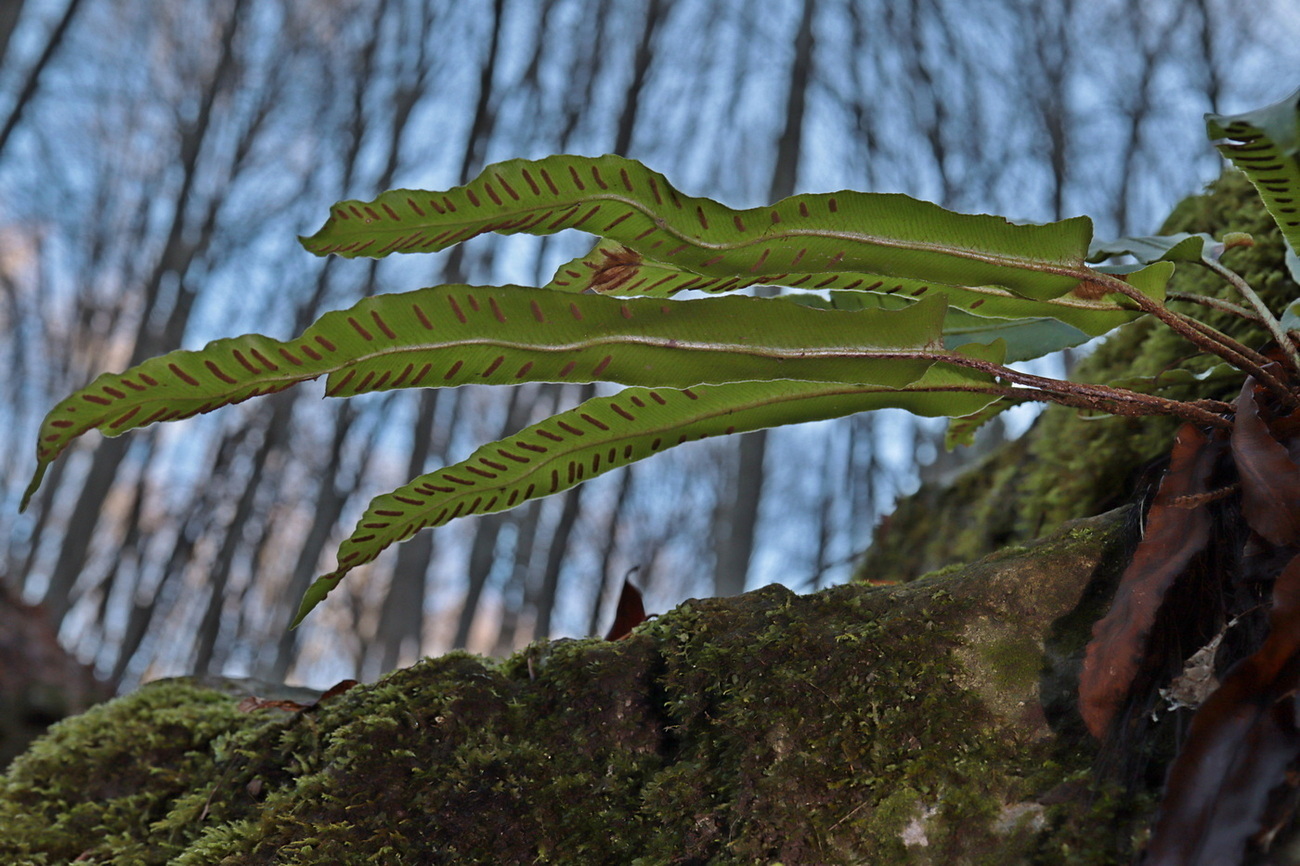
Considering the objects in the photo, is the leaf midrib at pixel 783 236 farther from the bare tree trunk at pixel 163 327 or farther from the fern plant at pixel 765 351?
the bare tree trunk at pixel 163 327

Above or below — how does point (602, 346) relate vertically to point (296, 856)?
above

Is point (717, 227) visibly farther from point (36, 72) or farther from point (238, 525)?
point (238, 525)

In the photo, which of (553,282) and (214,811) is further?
(553,282)

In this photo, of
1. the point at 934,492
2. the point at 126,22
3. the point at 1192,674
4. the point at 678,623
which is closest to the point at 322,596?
the point at 678,623

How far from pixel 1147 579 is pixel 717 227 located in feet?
2.30

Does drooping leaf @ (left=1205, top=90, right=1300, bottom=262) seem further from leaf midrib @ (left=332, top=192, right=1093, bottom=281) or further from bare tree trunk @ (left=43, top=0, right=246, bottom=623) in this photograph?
bare tree trunk @ (left=43, top=0, right=246, bottom=623)

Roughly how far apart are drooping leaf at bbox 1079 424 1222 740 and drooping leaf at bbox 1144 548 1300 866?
0.12 meters

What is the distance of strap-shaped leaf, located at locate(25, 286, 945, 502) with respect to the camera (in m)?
1.08

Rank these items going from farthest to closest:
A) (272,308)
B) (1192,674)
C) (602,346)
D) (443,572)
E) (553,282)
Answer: (443,572) < (272,308) < (553,282) < (602,346) < (1192,674)

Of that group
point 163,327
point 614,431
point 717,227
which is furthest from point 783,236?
point 163,327

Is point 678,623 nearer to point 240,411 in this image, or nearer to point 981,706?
point 981,706

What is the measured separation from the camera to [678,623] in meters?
1.24

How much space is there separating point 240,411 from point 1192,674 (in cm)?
1175

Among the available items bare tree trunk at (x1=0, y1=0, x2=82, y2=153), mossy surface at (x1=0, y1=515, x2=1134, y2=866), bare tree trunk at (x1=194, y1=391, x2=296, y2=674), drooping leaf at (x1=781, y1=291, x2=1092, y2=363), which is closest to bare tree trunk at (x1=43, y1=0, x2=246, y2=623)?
bare tree trunk at (x1=194, y1=391, x2=296, y2=674)
